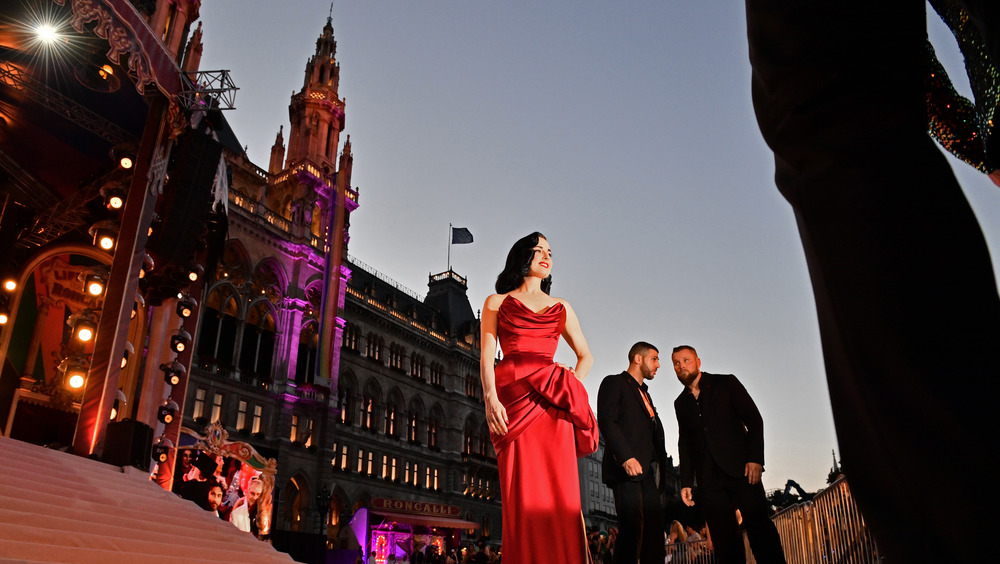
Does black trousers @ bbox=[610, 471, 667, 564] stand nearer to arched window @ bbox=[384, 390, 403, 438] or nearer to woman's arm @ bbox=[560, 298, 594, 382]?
woman's arm @ bbox=[560, 298, 594, 382]

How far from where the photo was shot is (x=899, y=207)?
612 mm

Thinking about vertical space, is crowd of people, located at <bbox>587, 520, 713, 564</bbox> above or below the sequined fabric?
below

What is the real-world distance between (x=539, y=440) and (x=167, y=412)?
14.3 metres

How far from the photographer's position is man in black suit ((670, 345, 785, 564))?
4.48 m

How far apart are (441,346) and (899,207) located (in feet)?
149

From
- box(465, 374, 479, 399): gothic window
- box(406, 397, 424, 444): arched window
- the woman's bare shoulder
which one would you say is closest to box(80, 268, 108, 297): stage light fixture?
the woman's bare shoulder

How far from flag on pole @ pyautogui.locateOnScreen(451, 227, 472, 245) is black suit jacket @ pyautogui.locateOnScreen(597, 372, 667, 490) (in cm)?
4406

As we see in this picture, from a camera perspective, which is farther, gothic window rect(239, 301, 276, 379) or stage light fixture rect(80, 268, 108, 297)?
gothic window rect(239, 301, 276, 379)

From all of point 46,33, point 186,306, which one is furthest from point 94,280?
point 46,33

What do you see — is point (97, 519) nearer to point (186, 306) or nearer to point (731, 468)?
point (731, 468)

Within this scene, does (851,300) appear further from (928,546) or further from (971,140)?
(971,140)

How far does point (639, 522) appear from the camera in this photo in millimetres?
5000

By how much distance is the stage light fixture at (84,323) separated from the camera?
56.9 feet

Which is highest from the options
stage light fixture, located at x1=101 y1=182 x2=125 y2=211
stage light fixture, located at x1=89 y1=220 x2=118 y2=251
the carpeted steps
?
stage light fixture, located at x1=101 y1=182 x2=125 y2=211
